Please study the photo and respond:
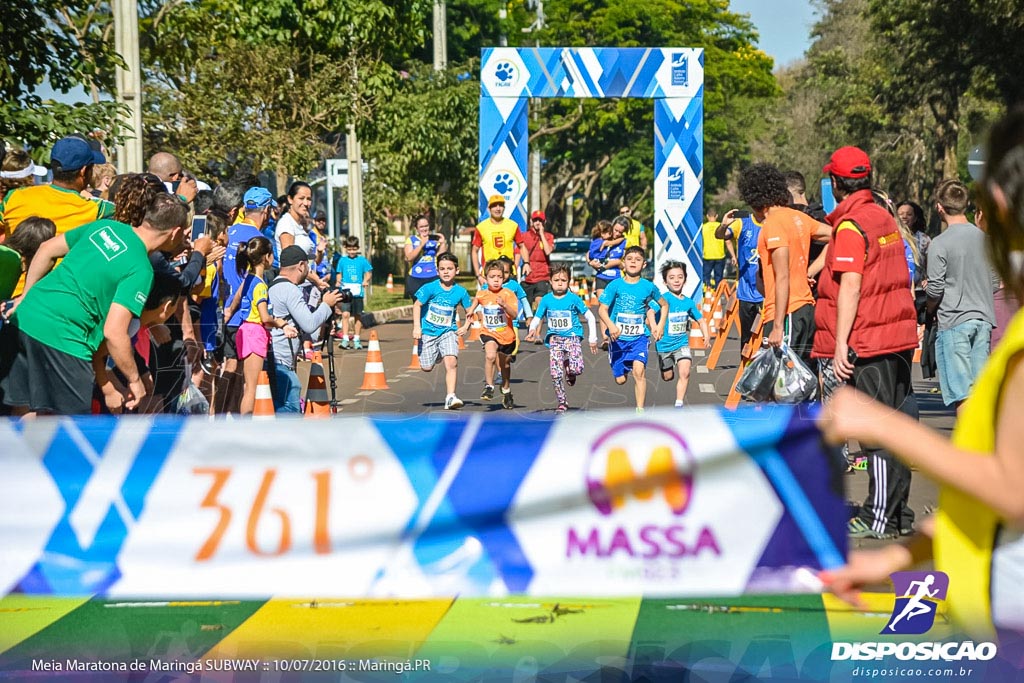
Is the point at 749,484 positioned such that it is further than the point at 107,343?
No

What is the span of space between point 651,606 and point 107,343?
3.35 m

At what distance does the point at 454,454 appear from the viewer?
4.88 metres

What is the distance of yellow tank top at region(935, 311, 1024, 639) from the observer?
2.61 metres

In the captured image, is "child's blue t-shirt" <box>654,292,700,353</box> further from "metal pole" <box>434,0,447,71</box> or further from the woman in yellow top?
"metal pole" <box>434,0,447,71</box>

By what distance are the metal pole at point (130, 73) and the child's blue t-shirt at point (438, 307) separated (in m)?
3.69

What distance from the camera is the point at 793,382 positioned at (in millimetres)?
8234

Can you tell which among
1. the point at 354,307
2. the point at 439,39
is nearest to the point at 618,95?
the point at 354,307

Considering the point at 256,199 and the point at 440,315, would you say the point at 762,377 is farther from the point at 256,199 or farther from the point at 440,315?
the point at 440,315

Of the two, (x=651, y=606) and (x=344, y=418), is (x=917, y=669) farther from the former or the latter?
(x=344, y=418)

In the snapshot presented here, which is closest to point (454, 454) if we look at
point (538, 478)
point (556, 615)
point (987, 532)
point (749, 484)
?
point (538, 478)

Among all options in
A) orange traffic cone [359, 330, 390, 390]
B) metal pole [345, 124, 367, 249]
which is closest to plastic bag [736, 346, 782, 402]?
orange traffic cone [359, 330, 390, 390]

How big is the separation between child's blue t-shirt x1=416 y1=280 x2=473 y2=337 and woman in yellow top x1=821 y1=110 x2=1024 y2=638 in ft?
36.4

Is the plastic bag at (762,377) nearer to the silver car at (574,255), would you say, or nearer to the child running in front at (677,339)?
the child running in front at (677,339)

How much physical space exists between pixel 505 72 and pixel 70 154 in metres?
18.2
